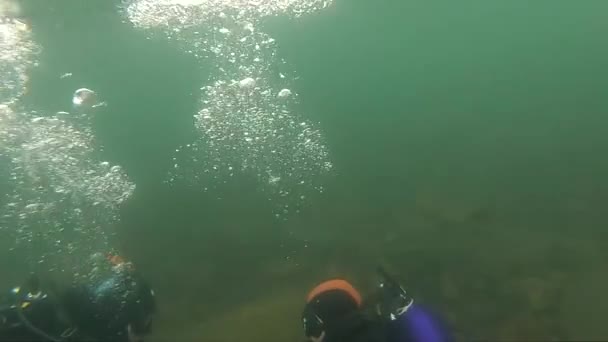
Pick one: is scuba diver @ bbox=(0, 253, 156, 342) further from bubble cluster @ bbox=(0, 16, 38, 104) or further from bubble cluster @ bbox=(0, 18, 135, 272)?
bubble cluster @ bbox=(0, 16, 38, 104)

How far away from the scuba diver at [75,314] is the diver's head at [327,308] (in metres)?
1.00

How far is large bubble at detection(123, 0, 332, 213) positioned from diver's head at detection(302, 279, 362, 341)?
1536 mm

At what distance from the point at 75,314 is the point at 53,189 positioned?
209 cm

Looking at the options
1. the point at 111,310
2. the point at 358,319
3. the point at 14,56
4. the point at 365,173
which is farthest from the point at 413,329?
the point at 14,56

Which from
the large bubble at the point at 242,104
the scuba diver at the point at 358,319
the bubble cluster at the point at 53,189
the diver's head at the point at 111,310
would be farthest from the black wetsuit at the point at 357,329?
the bubble cluster at the point at 53,189

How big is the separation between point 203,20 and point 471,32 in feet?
13.3

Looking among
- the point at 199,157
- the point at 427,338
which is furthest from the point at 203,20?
the point at 427,338

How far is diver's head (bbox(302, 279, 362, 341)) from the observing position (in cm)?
260

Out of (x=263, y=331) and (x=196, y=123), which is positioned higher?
(x=196, y=123)

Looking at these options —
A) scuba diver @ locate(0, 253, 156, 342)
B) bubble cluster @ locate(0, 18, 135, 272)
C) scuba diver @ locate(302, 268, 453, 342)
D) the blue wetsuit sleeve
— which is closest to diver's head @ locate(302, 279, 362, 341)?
scuba diver @ locate(302, 268, 453, 342)

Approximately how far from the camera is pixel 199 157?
456 cm

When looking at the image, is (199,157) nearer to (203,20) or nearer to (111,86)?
(111,86)

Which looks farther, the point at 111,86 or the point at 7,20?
the point at 7,20

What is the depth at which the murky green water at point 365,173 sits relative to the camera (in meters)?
3.60
